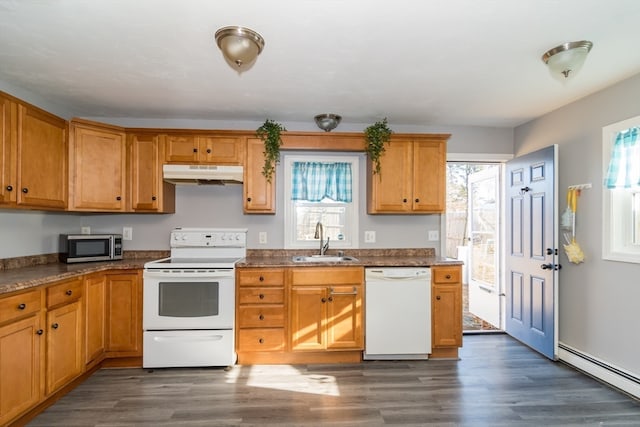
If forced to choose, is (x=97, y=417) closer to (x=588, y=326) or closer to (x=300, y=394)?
(x=300, y=394)

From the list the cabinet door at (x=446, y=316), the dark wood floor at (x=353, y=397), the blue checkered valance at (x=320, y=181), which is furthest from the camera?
the blue checkered valance at (x=320, y=181)

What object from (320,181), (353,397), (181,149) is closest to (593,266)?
(353,397)

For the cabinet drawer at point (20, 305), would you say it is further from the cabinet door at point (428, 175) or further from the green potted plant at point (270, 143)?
the cabinet door at point (428, 175)

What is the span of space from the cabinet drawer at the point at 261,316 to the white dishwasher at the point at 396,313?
0.81 m

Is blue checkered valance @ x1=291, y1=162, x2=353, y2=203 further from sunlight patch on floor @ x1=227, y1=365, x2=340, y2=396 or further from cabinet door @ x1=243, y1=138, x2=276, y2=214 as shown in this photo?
sunlight patch on floor @ x1=227, y1=365, x2=340, y2=396

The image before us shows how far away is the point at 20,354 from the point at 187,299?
112 cm

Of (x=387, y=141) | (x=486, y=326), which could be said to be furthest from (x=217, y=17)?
(x=486, y=326)

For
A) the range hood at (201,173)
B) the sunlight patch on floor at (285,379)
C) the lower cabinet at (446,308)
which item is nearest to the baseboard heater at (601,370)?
the lower cabinet at (446,308)

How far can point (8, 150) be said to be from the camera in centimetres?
230

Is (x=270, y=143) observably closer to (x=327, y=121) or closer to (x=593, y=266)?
(x=327, y=121)

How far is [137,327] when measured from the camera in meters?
2.94

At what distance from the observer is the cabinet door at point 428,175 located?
341cm

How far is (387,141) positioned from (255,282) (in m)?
1.88

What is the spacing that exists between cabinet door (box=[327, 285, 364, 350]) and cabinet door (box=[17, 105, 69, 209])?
2468 millimetres
